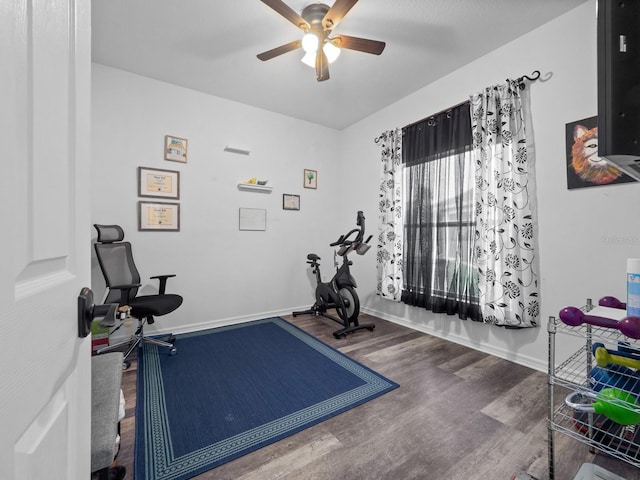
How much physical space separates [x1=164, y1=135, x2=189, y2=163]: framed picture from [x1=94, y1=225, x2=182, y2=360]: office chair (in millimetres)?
951

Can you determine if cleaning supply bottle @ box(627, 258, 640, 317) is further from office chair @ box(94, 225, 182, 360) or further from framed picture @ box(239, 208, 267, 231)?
framed picture @ box(239, 208, 267, 231)

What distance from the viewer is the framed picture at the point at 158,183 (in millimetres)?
2898

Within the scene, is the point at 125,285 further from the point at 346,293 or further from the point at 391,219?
the point at 391,219

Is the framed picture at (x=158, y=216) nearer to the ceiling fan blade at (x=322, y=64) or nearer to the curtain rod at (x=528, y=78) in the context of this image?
the ceiling fan blade at (x=322, y=64)

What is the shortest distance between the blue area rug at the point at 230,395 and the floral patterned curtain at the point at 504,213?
1214 millimetres

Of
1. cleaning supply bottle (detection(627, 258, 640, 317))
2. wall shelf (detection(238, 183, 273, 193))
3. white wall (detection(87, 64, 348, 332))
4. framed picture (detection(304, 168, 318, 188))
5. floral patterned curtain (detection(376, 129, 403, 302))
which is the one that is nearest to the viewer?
cleaning supply bottle (detection(627, 258, 640, 317))

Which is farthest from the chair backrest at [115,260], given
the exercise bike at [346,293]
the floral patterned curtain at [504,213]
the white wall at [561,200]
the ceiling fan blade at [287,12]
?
the white wall at [561,200]

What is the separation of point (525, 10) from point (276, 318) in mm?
3827

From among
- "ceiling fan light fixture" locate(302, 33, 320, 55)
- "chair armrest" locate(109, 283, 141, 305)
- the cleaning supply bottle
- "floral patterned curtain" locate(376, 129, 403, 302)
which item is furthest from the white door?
"floral patterned curtain" locate(376, 129, 403, 302)

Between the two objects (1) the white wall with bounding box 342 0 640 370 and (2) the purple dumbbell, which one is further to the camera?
(1) the white wall with bounding box 342 0 640 370

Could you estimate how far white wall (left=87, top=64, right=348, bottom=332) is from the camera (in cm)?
280

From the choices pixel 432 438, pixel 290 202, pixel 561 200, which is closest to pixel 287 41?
pixel 290 202

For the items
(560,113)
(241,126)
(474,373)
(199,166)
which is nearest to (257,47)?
(241,126)

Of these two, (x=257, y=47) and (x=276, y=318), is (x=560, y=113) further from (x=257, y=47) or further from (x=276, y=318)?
(x=276, y=318)
